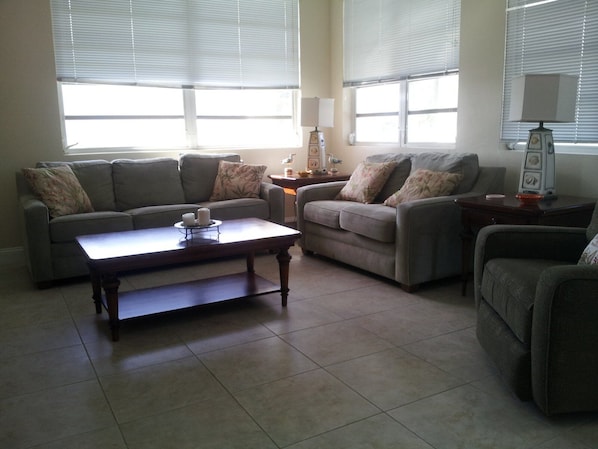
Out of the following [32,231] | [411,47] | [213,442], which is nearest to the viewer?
[213,442]

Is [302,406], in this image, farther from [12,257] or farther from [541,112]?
[12,257]

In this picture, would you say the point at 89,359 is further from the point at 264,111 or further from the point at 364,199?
the point at 264,111

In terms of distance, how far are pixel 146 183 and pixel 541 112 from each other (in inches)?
122

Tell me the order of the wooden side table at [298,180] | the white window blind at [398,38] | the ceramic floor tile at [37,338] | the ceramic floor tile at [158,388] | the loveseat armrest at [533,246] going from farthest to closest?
the wooden side table at [298,180] → the white window blind at [398,38] → the ceramic floor tile at [37,338] → the loveseat armrest at [533,246] → the ceramic floor tile at [158,388]

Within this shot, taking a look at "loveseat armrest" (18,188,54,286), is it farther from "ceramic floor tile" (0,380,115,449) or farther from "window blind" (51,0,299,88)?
"ceramic floor tile" (0,380,115,449)

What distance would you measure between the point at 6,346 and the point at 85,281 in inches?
46.5

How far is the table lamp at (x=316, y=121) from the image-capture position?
506cm

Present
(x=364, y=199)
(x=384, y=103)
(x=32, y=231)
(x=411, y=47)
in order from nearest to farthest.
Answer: (x=32, y=231) < (x=364, y=199) < (x=411, y=47) < (x=384, y=103)

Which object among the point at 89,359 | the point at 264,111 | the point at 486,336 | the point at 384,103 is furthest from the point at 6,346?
the point at 384,103

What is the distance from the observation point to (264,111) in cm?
552

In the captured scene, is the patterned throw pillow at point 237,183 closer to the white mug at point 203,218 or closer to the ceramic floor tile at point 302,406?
the white mug at point 203,218

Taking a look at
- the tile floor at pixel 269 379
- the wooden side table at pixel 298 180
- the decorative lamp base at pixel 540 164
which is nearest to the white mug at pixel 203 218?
the tile floor at pixel 269 379

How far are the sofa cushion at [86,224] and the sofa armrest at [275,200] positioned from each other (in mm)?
1223

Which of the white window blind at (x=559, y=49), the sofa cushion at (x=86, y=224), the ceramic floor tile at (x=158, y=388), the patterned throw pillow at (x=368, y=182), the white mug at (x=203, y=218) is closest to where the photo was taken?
the ceramic floor tile at (x=158, y=388)
